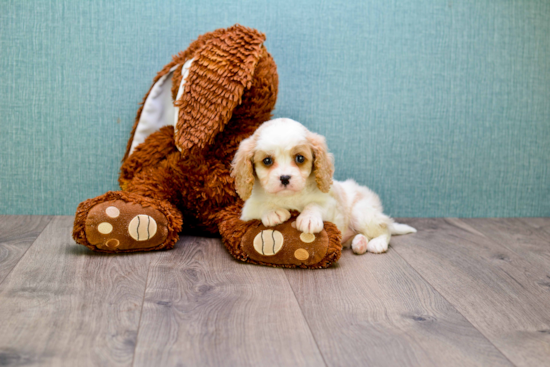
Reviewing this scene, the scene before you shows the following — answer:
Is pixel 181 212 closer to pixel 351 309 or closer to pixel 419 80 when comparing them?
pixel 351 309

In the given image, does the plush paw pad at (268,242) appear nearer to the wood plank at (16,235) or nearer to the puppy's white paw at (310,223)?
the puppy's white paw at (310,223)

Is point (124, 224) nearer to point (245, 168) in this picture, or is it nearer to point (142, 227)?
point (142, 227)

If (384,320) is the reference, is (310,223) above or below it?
above

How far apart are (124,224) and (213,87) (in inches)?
19.9

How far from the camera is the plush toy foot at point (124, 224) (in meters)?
1.52

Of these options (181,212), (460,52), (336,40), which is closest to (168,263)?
(181,212)

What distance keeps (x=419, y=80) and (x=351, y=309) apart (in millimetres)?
1220

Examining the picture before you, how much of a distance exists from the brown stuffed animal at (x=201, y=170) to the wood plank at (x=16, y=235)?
204 millimetres

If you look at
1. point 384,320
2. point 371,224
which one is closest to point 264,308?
point 384,320

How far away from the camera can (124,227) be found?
5.02 feet

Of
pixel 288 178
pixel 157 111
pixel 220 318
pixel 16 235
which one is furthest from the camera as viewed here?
pixel 157 111

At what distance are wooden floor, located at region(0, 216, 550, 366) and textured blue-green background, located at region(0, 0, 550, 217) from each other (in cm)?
42

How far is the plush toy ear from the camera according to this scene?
1632mm

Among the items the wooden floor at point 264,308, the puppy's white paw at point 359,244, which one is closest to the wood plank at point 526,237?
the wooden floor at point 264,308
